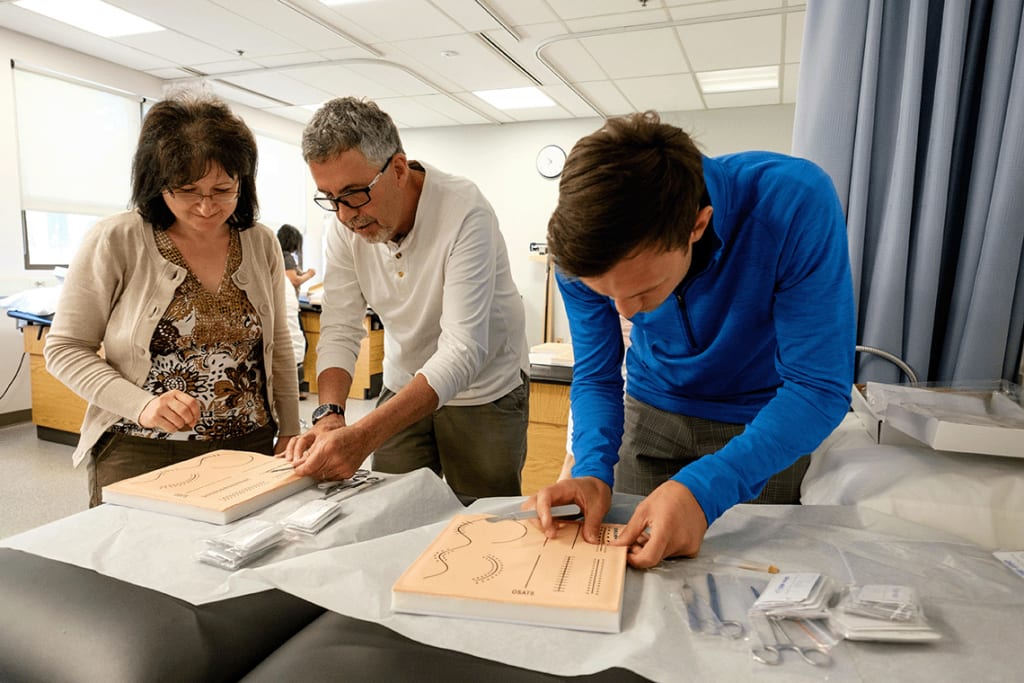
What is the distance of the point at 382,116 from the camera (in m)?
1.28

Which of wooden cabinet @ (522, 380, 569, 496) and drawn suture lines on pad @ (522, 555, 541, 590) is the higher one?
drawn suture lines on pad @ (522, 555, 541, 590)

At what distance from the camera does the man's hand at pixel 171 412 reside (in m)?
1.18

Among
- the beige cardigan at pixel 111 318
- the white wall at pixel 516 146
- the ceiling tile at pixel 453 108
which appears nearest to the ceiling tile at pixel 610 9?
the white wall at pixel 516 146

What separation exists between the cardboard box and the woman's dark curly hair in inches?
51.6

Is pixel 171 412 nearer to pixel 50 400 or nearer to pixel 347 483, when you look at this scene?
pixel 347 483

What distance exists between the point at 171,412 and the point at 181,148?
0.48m

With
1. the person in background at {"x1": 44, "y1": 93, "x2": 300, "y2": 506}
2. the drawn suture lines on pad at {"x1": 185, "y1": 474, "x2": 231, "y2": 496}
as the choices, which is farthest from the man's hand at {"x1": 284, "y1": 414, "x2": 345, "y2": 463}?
the person in background at {"x1": 44, "y1": 93, "x2": 300, "y2": 506}

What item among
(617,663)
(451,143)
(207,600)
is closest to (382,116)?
(207,600)

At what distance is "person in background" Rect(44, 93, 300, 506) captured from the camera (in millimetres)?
1230

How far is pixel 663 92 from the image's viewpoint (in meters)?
5.68

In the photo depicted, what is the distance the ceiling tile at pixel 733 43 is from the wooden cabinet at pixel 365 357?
2995 mm

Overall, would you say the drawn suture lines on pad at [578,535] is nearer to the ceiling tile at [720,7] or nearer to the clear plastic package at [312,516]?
the clear plastic package at [312,516]

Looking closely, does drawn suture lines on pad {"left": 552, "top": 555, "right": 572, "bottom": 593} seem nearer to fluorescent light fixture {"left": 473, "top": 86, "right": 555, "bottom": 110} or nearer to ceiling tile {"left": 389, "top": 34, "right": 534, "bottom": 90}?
ceiling tile {"left": 389, "top": 34, "right": 534, "bottom": 90}

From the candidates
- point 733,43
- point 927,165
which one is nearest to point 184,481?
point 927,165
